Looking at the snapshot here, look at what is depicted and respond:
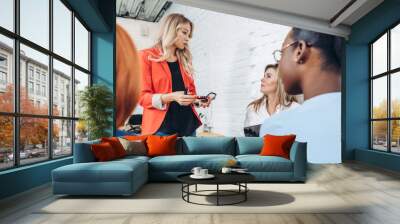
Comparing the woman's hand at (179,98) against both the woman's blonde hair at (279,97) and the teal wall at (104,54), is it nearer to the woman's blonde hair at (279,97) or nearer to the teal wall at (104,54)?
the teal wall at (104,54)

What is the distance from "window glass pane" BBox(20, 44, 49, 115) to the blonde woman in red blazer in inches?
133

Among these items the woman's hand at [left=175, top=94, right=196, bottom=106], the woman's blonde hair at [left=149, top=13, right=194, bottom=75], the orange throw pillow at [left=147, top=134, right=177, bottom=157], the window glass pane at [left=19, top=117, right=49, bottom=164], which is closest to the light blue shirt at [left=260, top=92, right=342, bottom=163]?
the woman's hand at [left=175, top=94, right=196, bottom=106]

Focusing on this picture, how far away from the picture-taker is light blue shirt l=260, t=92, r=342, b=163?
9.42 meters

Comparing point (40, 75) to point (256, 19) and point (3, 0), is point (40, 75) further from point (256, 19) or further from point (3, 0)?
point (256, 19)

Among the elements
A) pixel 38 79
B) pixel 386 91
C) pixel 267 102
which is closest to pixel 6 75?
pixel 38 79

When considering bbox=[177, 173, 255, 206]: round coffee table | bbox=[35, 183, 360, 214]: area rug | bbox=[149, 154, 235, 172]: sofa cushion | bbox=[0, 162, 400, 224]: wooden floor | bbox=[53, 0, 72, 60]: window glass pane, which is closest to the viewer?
bbox=[0, 162, 400, 224]: wooden floor

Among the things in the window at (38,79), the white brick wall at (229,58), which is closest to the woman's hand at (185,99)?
the white brick wall at (229,58)

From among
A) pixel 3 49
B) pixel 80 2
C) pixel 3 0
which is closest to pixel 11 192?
pixel 3 49

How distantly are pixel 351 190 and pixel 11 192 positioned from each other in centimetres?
464

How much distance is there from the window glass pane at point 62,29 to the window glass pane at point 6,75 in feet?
5.05

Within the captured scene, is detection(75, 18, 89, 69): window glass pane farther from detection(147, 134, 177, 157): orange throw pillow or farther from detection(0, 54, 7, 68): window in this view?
detection(0, 54, 7, 68): window

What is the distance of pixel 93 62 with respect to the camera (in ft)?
29.4

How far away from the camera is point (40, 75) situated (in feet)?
19.6

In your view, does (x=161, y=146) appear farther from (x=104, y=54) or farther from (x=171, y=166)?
(x=104, y=54)
